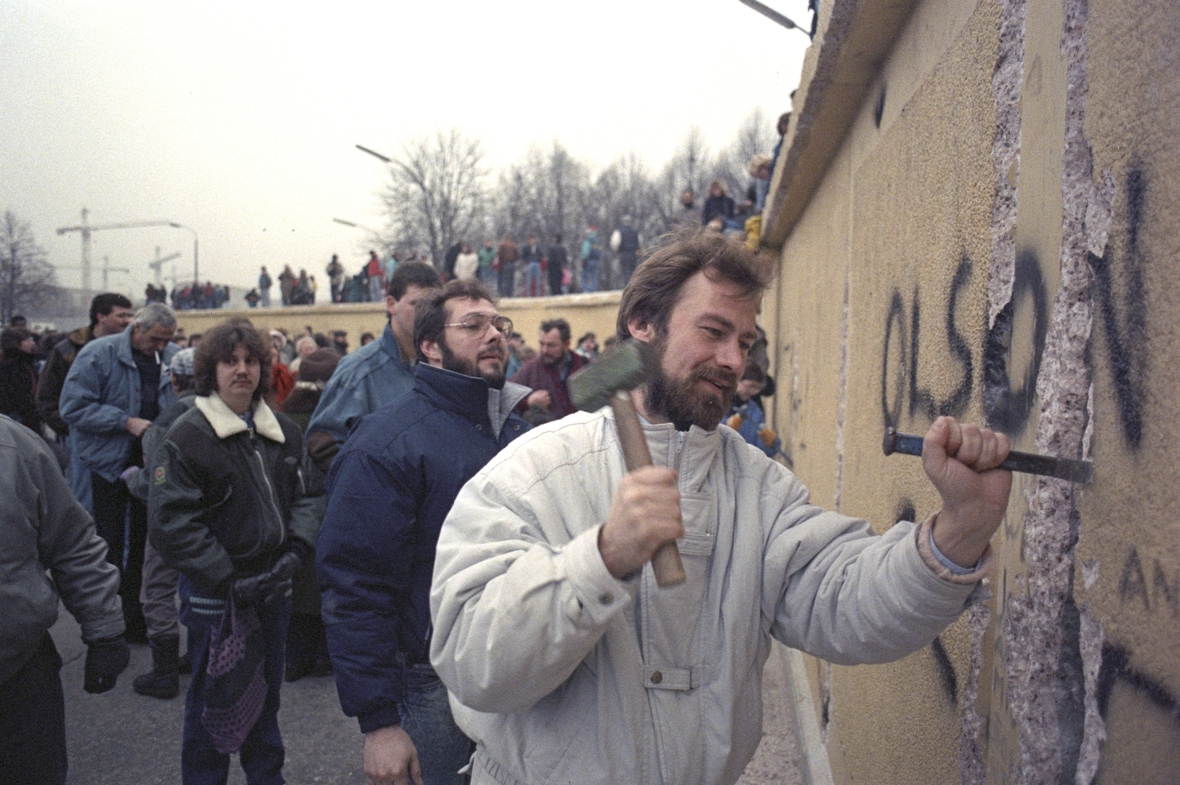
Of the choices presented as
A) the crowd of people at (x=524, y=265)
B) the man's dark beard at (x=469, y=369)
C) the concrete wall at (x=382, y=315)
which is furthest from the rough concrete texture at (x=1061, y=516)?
the concrete wall at (x=382, y=315)

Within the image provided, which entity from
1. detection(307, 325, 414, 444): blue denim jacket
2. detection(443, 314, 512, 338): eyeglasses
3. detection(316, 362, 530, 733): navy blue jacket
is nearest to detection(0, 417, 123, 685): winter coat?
detection(316, 362, 530, 733): navy blue jacket

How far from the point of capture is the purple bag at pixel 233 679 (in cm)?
324

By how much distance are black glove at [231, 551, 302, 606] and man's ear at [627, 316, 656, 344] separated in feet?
7.48

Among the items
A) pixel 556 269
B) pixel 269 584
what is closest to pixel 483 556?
pixel 269 584

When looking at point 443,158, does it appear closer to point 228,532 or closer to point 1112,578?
point 228,532

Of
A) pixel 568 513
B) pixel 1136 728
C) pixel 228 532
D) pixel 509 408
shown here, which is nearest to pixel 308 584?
pixel 228 532

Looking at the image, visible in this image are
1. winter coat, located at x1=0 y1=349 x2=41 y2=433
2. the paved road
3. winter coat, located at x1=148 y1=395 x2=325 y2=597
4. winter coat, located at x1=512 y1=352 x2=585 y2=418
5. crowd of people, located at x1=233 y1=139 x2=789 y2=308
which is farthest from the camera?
crowd of people, located at x1=233 y1=139 x2=789 y2=308

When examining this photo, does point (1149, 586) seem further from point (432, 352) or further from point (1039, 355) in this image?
point (432, 352)

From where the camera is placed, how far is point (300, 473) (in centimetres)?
387

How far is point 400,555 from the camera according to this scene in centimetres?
254

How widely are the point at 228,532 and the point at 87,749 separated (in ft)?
6.42

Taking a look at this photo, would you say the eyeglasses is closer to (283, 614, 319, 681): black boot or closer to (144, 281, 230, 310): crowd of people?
(283, 614, 319, 681): black boot

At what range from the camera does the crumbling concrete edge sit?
141 inches

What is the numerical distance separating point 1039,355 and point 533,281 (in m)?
23.1
